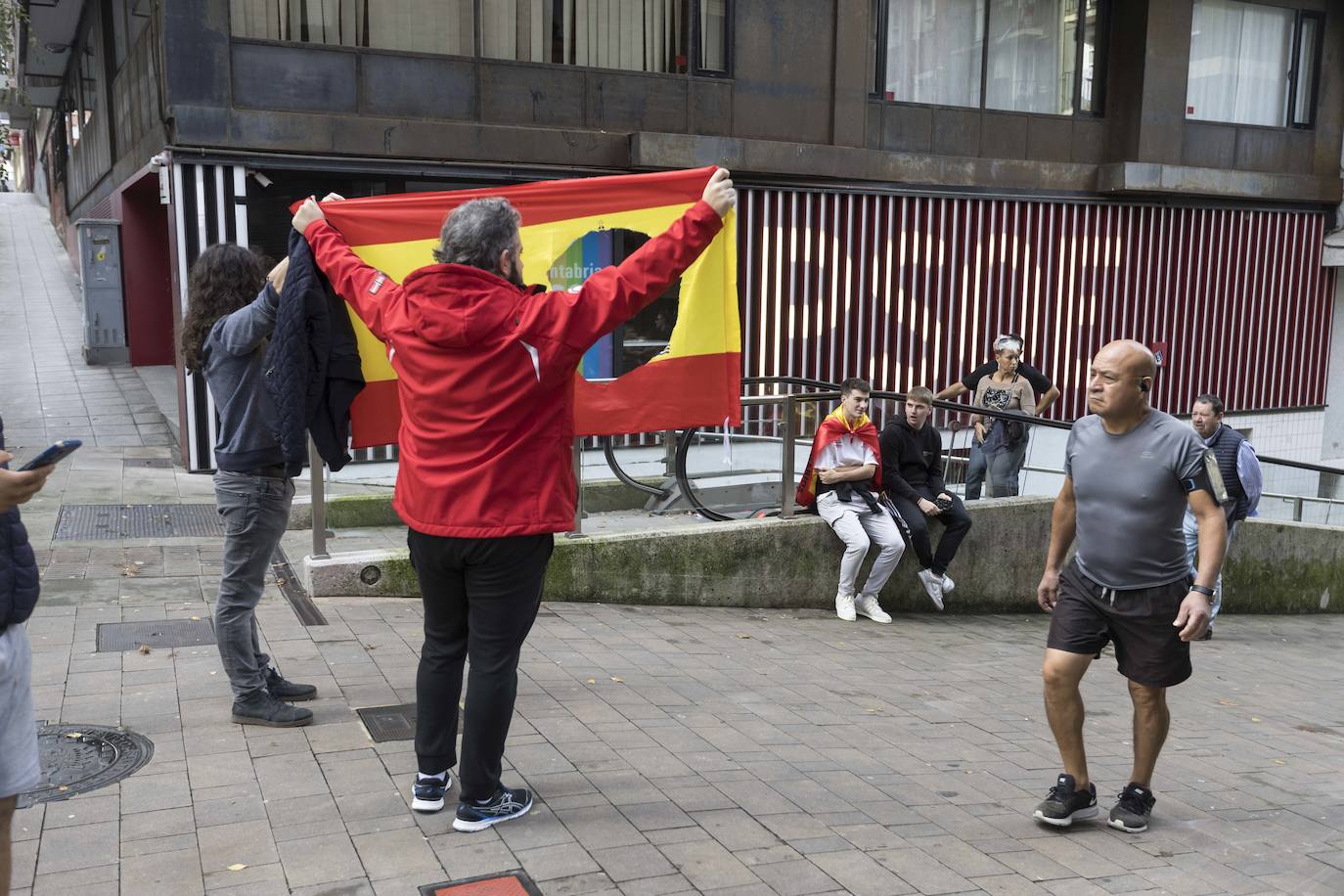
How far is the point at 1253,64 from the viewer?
16.2 m

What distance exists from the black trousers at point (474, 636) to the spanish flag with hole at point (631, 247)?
1578mm

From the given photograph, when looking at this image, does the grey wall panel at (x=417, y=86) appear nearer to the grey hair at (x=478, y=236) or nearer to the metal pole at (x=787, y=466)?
the metal pole at (x=787, y=466)

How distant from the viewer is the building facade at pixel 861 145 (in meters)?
10.5

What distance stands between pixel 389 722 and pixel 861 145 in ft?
33.2

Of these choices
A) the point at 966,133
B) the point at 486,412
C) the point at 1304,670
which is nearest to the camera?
the point at 486,412

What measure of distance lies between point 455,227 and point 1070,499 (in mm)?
2541

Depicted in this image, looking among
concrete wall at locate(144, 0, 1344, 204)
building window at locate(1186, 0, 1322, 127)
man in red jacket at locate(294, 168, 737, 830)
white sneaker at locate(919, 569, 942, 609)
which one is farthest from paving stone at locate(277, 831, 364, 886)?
building window at locate(1186, 0, 1322, 127)

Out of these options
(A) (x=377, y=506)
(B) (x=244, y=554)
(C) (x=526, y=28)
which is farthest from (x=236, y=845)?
(C) (x=526, y=28)

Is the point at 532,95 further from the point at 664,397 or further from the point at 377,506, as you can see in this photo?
the point at 664,397

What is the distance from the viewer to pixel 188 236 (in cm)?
1010

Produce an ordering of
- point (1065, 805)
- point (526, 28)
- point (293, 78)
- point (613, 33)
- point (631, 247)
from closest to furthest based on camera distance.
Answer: point (1065, 805) < point (631, 247) < point (293, 78) < point (526, 28) < point (613, 33)

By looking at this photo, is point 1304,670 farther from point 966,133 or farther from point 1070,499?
point 966,133

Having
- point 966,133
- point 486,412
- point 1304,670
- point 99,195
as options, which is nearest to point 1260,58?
point 966,133

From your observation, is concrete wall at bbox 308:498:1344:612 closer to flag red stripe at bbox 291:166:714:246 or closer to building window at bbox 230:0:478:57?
flag red stripe at bbox 291:166:714:246
